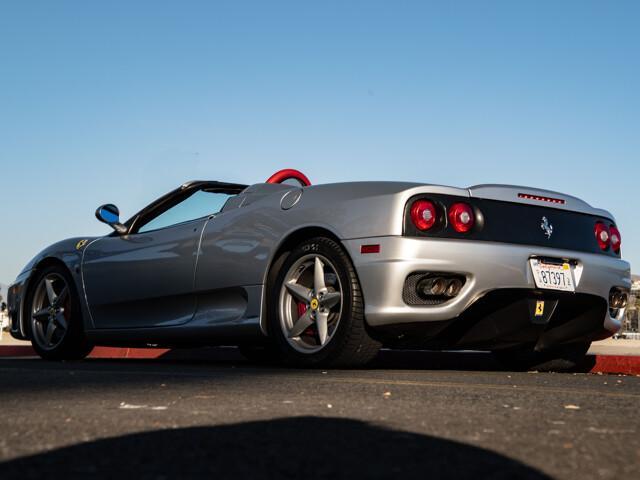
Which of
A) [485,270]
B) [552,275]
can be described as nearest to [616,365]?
[552,275]

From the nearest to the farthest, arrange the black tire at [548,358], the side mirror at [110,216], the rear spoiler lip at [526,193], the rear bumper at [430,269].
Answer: the rear bumper at [430,269] → the rear spoiler lip at [526,193] → the black tire at [548,358] → the side mirror at [110,216]

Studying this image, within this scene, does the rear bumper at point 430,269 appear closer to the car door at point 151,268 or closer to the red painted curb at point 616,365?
the car door at point 151,268

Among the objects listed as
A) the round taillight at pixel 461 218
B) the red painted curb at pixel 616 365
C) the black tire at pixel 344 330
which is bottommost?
the red painted curb at pixel 616 365

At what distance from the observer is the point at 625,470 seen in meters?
1.98

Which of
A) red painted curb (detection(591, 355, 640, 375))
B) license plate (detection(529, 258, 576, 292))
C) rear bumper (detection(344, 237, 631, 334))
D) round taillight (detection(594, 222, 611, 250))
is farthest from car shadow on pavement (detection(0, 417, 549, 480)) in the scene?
red painted curb (detection(591, 355, 640, 375))

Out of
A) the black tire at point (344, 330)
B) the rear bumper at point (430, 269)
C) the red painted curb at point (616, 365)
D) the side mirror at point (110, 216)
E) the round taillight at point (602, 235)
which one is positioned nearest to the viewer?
the rear bumper at point (430, 269)

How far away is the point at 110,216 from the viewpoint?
7.07m

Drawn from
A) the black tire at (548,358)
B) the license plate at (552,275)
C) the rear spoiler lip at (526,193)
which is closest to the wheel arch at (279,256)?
the rear spoiler lip at (526,193)

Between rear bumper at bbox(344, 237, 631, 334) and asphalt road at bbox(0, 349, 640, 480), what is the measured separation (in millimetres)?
775

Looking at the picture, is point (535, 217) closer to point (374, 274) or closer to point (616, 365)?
point (374, 274)

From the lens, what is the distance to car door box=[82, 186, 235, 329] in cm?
613

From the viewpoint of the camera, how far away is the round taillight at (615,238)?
231 inches

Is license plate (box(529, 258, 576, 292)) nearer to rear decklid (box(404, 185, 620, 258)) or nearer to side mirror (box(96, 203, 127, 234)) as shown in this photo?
rear decklid (box(404, 185, 620, 258))

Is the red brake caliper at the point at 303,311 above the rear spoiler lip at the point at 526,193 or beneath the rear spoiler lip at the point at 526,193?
beneath
